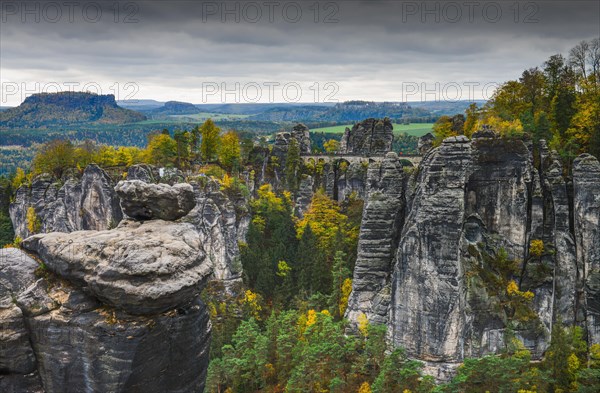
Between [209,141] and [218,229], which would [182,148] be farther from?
[218,229]

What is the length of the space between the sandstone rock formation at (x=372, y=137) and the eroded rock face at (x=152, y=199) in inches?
2286

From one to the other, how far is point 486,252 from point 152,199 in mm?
29710

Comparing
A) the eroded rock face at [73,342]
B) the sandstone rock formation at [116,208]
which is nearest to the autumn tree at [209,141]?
the sandstone rock formation at [116,208]

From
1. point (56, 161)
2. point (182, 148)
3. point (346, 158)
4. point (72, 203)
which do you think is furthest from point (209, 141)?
point (56, 161)

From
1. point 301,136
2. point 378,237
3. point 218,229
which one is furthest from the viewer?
point 301,136

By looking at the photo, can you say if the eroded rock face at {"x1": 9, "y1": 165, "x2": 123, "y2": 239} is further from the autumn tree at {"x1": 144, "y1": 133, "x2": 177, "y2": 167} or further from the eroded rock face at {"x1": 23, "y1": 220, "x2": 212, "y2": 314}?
the eroded rock face at {"x1": 23, "y1": 220, "x2": 212, "y2": 314}

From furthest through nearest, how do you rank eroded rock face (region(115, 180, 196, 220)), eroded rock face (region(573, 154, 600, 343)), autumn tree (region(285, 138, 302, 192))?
autumn tree (region(285, 138, 302, 192)), eroded rock face (region(573, 154, 600, 343)), eroded rock face (region(115, 180, 196, 220))

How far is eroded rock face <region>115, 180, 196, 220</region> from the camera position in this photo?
14906 millimetres

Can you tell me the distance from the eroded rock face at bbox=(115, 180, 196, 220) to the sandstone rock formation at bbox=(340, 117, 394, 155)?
5806 centimetres

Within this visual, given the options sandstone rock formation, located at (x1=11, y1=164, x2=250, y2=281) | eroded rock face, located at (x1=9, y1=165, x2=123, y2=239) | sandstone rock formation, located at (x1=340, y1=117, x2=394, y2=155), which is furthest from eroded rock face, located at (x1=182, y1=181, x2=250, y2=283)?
sandstone rock formation, located at (x1=340, y1=117, x2=394, y2=155)

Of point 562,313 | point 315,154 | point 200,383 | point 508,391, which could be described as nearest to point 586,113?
point 562,313

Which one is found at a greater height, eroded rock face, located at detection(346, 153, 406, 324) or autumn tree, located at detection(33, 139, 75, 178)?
autumn tree, located at detection(33, 139, 75, 178)

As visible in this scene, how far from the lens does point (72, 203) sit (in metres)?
62.5

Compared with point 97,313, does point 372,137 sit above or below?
above
